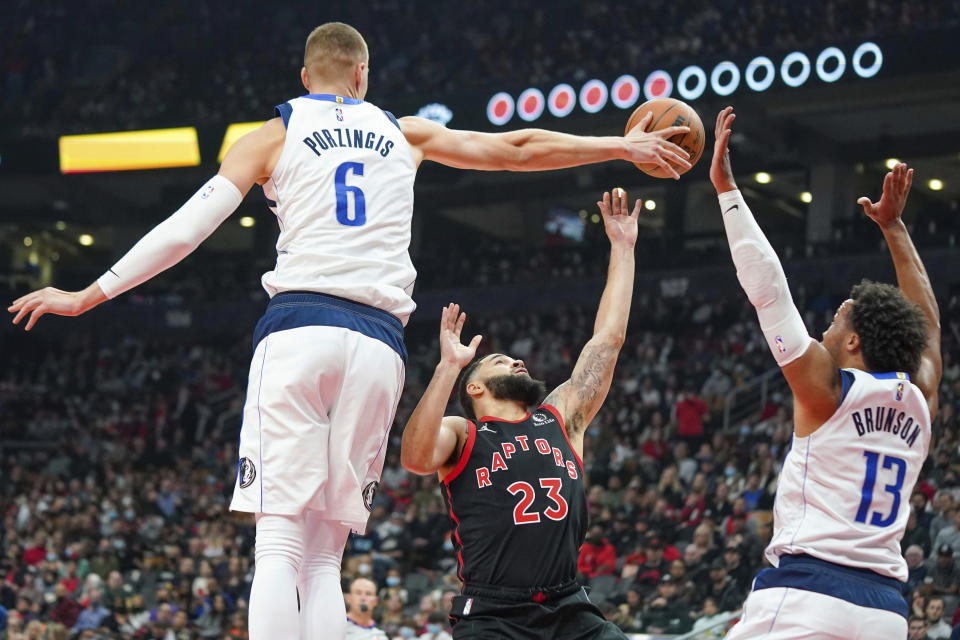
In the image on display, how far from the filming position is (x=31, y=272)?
3231 centimetres

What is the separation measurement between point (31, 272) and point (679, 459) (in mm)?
21351

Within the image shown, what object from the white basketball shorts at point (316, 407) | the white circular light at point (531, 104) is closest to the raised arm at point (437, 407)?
the white basketball shorts at point (316, 407)

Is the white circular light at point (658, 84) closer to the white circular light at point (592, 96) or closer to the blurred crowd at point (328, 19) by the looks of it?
the blurred crowd at point (328, 19)

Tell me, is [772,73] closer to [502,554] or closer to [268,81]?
[268,81]

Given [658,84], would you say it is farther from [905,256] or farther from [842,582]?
[842,582]

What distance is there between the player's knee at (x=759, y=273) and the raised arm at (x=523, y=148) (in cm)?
69

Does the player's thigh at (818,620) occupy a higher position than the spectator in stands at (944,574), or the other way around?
the player's thigh at (818,620)

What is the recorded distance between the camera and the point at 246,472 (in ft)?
13.5

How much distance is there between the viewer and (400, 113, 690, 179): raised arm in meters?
4.72

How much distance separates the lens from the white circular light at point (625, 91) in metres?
20.8

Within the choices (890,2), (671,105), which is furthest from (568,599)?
(890,2)

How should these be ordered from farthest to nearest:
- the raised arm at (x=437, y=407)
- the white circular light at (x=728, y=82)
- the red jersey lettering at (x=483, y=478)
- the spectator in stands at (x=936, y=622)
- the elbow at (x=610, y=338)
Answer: the white circular light at (x=728, y=82)
the spectator in stands at (x=936, y=622)
the elbow at (x=610, y=338)
the red jersey lettering at (x=483, y=478)
the raised arm at (x=437, y=407)

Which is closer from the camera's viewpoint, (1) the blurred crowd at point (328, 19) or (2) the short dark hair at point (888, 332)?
(2) the short dark hair at point (888, 332)

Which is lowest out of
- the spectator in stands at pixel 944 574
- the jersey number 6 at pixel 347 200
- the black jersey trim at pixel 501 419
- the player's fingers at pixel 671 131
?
the spectator in stands at pixel 944 574
